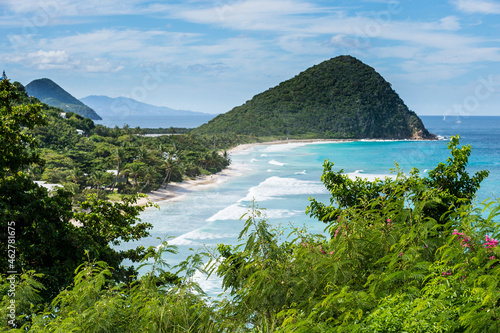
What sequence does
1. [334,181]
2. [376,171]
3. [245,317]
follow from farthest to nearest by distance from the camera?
[376,171] < [334,181] < [245,317]

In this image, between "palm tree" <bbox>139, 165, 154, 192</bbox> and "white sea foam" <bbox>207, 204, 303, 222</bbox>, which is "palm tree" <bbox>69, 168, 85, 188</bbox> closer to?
"palm tree" <bbox>139, 165, 154, 192</bbox>

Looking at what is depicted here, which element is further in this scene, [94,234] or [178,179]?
[178,179]

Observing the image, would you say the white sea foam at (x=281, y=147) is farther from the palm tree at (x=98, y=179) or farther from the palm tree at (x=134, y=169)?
the palm tree at (x=98, y=179)

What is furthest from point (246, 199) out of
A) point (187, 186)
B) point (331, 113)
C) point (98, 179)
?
point (331, 113)

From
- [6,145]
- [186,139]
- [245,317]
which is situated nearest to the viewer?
[245,317]

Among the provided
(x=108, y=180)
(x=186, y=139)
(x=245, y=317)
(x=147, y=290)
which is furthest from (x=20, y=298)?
(x=186, y=139)

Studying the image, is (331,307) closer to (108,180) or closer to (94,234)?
(94,234)
